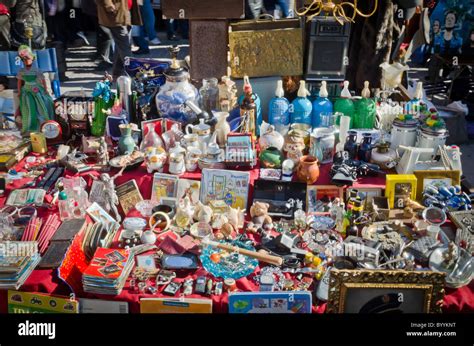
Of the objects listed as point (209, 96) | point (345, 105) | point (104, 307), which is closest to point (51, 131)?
point (209, 96)

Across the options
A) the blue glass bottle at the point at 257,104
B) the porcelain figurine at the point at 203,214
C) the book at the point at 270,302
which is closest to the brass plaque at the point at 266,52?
the blue glass bottle at the point at 257,104

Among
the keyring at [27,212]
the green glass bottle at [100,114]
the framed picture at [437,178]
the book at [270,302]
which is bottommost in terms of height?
the book at [270,302]

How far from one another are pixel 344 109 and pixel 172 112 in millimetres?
1270

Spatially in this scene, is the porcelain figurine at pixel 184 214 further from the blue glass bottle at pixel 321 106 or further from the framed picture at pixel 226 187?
the blue glass bottle at pixel 321 106

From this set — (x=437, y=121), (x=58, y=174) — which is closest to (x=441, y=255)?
(x=437, y=121)

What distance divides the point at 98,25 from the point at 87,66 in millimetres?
610

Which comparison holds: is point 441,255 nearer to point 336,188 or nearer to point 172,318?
point 336,188

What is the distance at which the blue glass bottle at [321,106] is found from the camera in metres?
4.12

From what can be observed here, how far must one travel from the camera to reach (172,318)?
290cm

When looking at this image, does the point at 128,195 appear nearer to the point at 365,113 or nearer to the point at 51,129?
the point at 51,129

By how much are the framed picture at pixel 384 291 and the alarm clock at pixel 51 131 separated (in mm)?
2468

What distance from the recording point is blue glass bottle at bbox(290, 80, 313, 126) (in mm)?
4121

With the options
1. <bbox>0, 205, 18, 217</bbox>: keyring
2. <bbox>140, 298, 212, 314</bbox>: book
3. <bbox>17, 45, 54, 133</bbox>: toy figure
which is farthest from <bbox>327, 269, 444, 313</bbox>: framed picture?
<bbox>17, 45, 54, 133</bbox>: toy figure

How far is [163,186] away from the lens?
3.75 m
